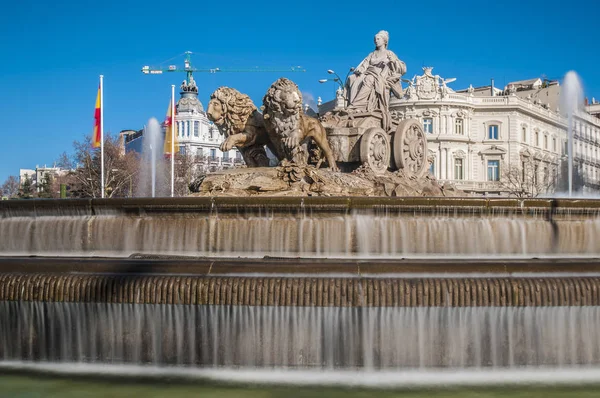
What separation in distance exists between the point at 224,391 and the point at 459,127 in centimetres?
8495

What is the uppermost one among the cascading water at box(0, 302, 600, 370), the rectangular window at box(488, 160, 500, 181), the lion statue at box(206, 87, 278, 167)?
the rectangular window at box(488, 160, 500, 181)

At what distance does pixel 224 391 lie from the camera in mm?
8750

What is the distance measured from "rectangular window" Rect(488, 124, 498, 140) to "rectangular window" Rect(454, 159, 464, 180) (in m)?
5.75

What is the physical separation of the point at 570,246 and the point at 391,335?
179 inches

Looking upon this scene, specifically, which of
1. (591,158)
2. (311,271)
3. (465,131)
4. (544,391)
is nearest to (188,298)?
(311,271)

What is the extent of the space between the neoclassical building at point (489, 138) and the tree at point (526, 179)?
118 millimetres

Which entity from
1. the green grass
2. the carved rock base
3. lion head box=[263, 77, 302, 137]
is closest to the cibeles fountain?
the green grass

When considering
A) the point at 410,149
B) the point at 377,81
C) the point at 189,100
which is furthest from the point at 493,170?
the point at 377,81

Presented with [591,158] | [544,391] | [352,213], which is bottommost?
[544,391]

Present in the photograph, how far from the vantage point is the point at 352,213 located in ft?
39.3

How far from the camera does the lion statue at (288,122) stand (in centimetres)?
1519

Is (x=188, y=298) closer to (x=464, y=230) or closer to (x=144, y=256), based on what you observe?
(x=144, y=256)

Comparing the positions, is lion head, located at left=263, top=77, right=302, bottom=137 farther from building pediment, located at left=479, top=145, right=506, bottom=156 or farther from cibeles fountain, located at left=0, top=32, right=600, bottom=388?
building pediment, located at left=479, top=145, right=506, bottom=156

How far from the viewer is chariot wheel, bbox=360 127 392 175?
17.0m
